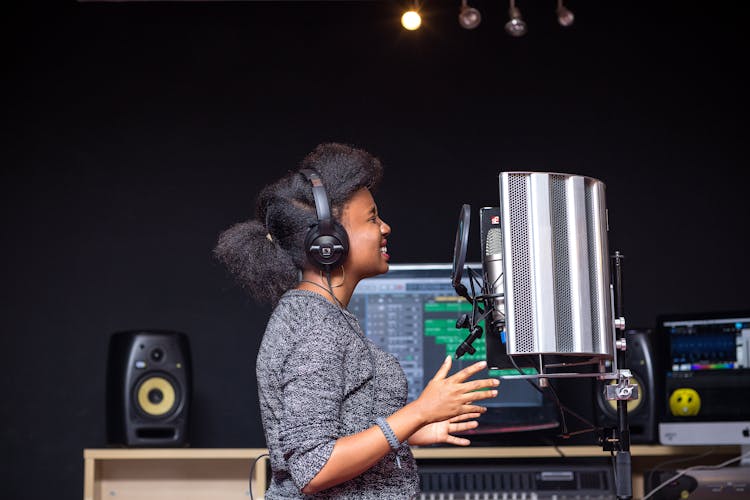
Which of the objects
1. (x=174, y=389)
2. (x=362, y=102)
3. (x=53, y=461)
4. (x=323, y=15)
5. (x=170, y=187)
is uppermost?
(x=323, y=15)

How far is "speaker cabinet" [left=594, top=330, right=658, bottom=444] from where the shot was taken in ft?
10.6

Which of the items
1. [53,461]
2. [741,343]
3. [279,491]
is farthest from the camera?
[53,461]

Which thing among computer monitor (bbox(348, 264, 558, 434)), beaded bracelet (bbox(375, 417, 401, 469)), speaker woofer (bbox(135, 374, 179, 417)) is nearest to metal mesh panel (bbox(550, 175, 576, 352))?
beaded bracelet (bbox(375, 417, 401, 469))

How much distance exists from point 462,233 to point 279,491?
1.79ft

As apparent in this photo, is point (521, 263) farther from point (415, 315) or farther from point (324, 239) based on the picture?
point (415, 315)

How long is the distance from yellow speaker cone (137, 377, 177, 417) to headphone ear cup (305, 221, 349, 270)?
1.62 meters

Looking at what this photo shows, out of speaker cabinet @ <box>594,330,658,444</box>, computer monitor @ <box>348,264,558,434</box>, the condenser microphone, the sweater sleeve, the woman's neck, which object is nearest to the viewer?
the sweater sleeve

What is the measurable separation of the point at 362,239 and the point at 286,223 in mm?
144

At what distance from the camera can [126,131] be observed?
155 inches

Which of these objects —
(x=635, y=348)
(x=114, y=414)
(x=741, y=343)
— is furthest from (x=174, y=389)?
(x=741, y=343)

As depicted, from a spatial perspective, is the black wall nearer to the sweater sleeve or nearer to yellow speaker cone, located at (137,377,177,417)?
yellow speaker cone, located at (137,377,177,417)

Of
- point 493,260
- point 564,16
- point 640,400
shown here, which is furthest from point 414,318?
point 493,260

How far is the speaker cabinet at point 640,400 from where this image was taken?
323 centimetres

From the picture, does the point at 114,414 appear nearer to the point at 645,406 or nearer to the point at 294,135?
the point at 294,135
